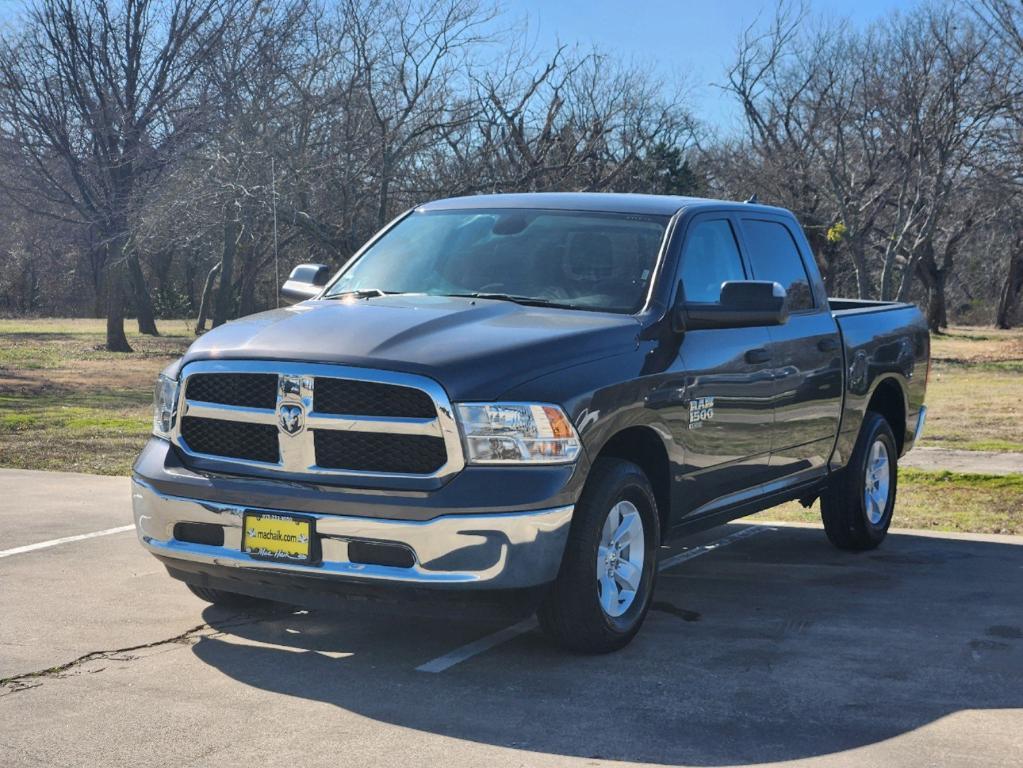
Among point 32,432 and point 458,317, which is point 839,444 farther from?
point 32,432

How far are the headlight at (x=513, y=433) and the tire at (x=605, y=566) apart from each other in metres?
0.34

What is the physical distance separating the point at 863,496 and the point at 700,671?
10.4ft

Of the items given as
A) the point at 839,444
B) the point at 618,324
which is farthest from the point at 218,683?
the point at 839,444

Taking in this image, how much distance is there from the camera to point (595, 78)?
3775 cm

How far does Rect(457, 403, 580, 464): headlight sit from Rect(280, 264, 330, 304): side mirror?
2153 millimetres

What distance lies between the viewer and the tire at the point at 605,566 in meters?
5.40

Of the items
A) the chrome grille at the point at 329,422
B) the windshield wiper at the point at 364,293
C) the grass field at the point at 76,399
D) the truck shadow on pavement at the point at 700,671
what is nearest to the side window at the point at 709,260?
the windshield wiper at the point at 364,293

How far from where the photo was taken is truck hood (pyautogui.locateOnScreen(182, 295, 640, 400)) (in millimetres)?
5195

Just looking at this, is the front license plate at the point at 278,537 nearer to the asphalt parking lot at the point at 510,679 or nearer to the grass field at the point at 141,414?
the asphalt parking lot at the point at 510,679

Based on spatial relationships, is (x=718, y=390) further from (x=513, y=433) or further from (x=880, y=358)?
(x=880, y=358)

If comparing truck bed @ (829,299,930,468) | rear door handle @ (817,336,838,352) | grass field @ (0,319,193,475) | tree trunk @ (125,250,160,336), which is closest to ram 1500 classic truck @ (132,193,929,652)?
rear door handle @ (817,336,838,352)

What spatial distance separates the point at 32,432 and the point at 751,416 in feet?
33.4

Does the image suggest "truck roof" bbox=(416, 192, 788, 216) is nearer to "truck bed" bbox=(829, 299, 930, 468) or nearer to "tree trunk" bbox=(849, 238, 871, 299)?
"truck bed" bbox=(829, 299, 930, 468)

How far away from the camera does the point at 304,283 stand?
7.16 meters
